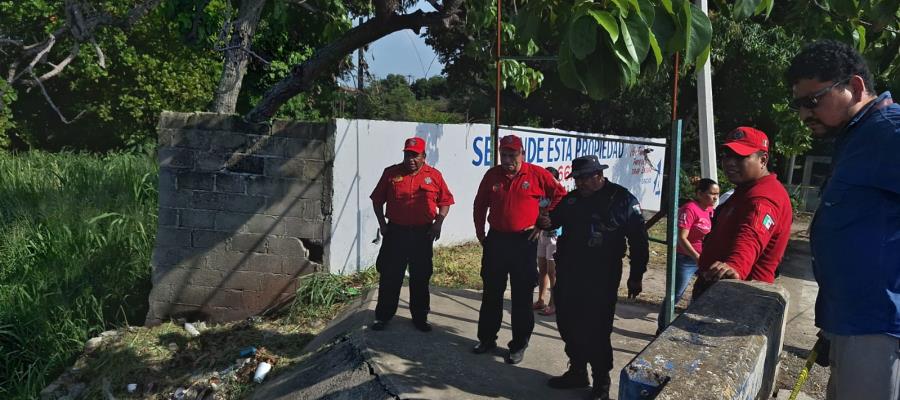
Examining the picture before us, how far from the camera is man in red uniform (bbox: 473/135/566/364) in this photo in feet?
13.7

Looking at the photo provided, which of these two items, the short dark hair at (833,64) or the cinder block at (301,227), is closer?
the short dark hair at (833,64)

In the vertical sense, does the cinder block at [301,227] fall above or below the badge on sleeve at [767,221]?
below

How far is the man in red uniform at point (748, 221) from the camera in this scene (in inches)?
113

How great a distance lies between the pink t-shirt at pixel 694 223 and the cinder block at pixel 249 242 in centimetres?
358

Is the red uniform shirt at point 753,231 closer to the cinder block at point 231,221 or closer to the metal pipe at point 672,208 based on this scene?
the metal pipe at point 672,208

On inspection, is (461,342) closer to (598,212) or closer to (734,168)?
(598,212)

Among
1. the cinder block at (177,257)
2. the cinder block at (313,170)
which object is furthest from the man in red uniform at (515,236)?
the cinder block at (177,257)

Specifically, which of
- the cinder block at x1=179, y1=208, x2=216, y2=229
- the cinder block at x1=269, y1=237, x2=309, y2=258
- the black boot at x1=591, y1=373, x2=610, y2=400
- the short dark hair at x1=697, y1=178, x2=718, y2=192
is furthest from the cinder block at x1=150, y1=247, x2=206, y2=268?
the short dark hair at x1=697, y1=178, x2=718, y2=192

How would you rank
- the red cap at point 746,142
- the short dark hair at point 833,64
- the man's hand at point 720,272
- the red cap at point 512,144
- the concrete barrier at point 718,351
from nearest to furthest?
1. the concrete barrier at point 718,351
2. the short dark hair at point 833,64
3. the man's hand at point 720,272
4. the red cap at point 746,142
5. the red cap at point 512,144

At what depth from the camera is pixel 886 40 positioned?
152 inches

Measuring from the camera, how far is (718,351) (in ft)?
7.06

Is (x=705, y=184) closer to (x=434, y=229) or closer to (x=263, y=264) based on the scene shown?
(x=434, y=229)

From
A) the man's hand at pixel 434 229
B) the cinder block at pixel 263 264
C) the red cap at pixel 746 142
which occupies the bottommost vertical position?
the cinder block at pixel 263 264

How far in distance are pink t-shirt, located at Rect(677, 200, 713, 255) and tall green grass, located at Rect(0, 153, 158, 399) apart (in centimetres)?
501
